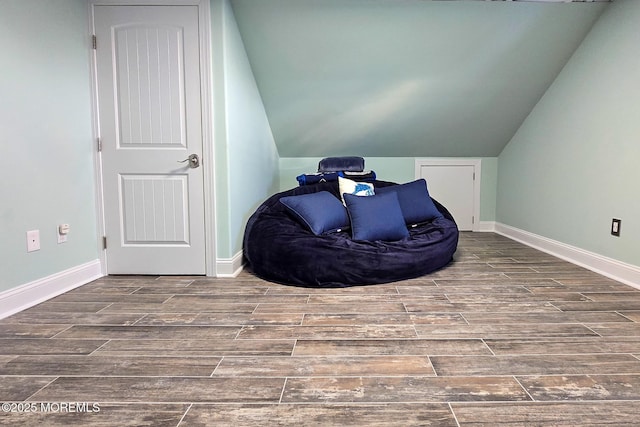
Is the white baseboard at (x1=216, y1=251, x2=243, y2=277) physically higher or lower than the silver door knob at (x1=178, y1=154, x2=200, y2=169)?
lower

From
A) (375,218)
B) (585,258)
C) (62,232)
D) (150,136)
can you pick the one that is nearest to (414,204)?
(375,218)

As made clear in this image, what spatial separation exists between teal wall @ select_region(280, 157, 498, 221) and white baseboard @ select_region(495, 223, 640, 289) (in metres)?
0.63

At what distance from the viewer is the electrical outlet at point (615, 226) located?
8.86ft

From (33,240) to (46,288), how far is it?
1.02ft

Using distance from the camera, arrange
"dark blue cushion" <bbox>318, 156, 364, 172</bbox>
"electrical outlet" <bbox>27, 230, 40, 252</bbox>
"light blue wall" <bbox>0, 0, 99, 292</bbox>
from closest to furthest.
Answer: "light blue wall" <bbox>0, 0, 99, 292</bbox>
"electrical outlet" <bbox>27, 230, 40, 252</bbox>
"dark blue cushion" <bbox>318, 156, 364, 172</bbox>

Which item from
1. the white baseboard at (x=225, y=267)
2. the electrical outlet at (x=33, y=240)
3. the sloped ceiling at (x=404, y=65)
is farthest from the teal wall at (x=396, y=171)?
the electrical outlet at (x=33, y=240)

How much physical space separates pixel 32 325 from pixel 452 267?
2728 mm

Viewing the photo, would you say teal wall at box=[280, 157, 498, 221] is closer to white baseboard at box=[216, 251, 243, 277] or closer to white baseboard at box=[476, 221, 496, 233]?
white baseboard at box=[476, 221, 496, 233]

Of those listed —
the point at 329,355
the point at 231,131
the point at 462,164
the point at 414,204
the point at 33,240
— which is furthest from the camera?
the point at 462,164

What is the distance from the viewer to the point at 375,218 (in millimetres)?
2865

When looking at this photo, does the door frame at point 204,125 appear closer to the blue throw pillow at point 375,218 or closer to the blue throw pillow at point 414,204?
the blue throw pillow at point 375,218

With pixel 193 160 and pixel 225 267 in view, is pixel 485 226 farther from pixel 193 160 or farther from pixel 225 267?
pixel 193 160

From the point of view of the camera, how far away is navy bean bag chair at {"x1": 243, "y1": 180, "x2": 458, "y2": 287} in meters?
2.51

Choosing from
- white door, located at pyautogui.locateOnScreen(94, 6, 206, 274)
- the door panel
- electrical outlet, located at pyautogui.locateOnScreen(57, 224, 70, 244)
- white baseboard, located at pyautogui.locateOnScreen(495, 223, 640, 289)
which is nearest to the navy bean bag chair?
white door, located at pyautogui.locateOnScreen(94, 6, 206, 274)
